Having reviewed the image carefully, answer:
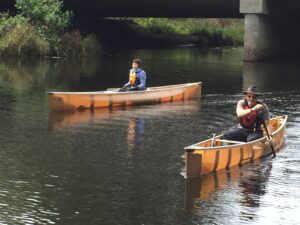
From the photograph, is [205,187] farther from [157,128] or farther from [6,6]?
[6,6]

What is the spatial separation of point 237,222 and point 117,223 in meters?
1.75

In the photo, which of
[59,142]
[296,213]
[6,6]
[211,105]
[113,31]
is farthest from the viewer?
[113,31]

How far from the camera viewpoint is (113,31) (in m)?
57.6

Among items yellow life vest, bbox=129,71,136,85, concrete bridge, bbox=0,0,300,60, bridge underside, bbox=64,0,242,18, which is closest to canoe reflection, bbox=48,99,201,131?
yellow life vest, bbox=129,71,136,85

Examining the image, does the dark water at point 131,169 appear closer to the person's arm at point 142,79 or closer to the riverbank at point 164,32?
the person's arm at point 142,79

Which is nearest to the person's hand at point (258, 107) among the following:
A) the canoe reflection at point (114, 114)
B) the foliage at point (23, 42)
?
the canoe reflection at point (114, 114)

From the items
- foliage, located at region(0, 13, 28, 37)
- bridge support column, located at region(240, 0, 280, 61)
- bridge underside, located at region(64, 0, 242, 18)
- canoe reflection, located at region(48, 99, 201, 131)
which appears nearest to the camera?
canoe reflection, located at region(48, 99, 201, 131)

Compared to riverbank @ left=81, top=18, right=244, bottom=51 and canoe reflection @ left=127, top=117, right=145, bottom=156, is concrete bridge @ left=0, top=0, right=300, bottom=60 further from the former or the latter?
canoe reflection @ left=127, top=117, right=145, bottom=156

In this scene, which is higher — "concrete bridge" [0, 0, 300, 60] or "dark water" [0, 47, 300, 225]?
"concrete bridge" [0, 0, 300, 60]

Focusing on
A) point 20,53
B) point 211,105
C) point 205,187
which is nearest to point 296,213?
point 205,187

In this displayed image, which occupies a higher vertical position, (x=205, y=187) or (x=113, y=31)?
(x=113, y=31)

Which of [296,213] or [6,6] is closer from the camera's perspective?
[296,213]

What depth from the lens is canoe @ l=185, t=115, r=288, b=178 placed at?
1254 cm

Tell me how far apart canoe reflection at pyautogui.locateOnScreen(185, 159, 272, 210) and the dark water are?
2 cm
